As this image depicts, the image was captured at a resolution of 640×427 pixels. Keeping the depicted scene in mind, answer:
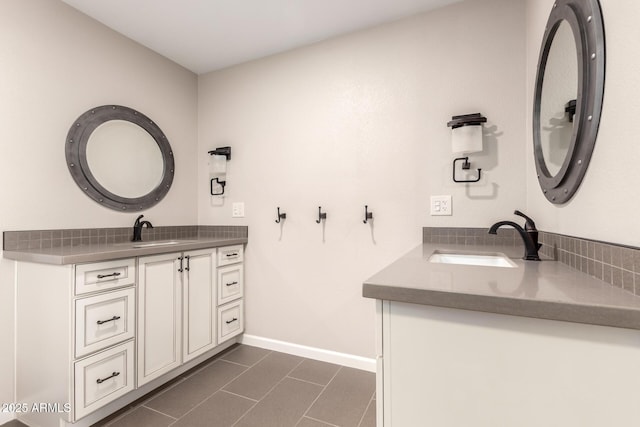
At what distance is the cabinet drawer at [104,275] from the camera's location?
1.43 meters

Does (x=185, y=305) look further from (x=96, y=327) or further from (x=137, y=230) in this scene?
(x=137, y=230)

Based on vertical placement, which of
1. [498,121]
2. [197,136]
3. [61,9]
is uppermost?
[61,9]

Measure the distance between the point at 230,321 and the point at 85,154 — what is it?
1613mm

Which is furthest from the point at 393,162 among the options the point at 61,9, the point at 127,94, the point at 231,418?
the point at 61,9

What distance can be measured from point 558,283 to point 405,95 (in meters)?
1.58

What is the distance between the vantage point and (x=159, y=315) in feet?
5.98

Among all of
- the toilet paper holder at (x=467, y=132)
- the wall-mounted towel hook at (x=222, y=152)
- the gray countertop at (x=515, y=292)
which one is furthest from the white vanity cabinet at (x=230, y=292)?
the toilet paper holder at (x=467, y=132)

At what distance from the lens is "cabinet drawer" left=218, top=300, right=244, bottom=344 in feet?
7.52

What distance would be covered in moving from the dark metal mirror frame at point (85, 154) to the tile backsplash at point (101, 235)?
7.9 inches

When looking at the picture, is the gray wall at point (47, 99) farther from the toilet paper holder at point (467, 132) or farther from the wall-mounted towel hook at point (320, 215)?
the toilet paper holder at point (467, 132)

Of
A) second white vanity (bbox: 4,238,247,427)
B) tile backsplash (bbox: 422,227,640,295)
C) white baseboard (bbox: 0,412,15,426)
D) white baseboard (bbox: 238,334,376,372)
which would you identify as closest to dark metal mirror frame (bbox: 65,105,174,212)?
second white vanity (bbox: 4,238,247,427)

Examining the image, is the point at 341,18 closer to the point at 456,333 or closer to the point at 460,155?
the point at 460,155

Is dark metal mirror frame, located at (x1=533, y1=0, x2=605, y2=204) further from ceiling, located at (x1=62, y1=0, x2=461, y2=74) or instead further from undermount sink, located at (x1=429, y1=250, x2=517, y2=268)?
ceiling, located at (x1=62, y1=0, x2=461, y2=74)

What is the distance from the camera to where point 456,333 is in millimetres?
729
